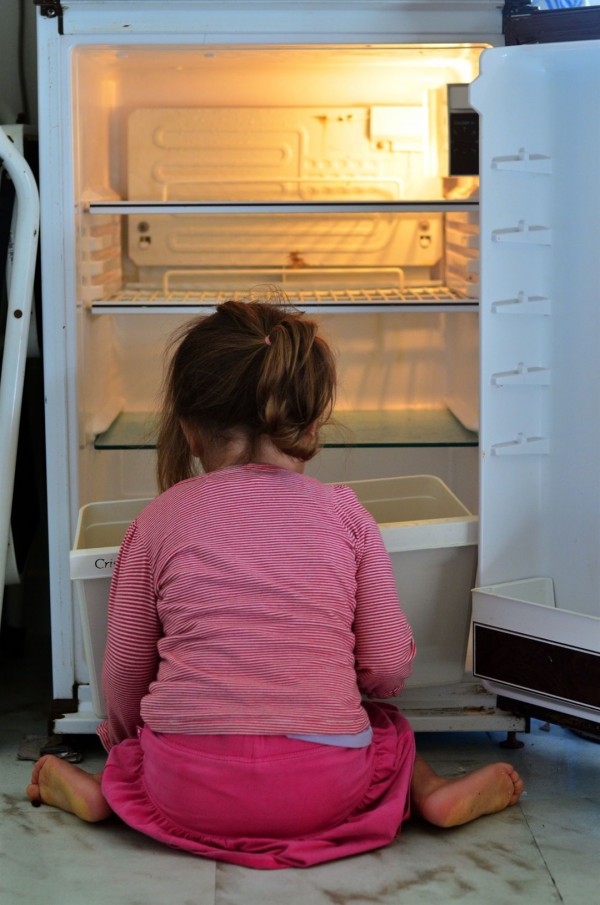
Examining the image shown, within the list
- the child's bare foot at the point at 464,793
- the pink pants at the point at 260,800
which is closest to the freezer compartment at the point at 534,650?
the child's bare foot at the point at 464,793

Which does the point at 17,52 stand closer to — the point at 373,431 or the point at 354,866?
the point at 373,431

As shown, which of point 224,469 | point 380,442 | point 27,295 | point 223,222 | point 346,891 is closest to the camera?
point 346,891

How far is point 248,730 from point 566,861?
489 mm

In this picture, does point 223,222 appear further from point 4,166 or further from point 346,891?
point 346,891

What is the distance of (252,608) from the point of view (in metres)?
1.47

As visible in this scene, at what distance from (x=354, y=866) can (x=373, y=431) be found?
3.02 ft

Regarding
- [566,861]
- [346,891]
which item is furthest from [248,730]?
[566,861]

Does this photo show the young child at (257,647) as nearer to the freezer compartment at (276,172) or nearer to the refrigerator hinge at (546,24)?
the refrigerator hinge at (546,24)

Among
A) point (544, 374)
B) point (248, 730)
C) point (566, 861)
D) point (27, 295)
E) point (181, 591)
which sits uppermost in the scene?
point (27, 295)

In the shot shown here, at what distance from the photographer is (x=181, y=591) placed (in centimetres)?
149

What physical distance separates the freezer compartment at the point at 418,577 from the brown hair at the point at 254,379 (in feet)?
0.85

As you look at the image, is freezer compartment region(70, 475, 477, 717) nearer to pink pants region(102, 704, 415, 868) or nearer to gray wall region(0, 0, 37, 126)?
pink pants region(102, 704, 415, 868)

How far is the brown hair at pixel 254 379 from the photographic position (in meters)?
1.53

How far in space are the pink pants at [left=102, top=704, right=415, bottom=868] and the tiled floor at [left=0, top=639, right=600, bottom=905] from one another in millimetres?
29
